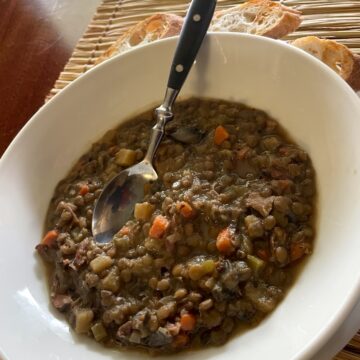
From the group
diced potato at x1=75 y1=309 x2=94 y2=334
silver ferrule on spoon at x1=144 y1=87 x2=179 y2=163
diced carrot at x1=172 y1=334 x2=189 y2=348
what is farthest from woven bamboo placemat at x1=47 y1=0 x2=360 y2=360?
diced carrot at x1=172 y1=334 x2=189 y2=348

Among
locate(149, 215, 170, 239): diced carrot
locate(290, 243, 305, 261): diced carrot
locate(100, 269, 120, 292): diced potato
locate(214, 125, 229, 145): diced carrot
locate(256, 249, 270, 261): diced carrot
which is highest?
locate(214, 125, 229, 145): diced carrot

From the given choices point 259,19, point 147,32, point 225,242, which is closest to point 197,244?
point 225,242

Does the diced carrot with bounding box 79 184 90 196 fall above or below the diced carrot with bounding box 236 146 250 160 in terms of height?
below

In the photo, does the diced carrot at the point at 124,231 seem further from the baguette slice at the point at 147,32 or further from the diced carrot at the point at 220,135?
the baguette slice at the point at 147,32

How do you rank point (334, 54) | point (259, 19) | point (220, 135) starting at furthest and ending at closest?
point (259, 19)
point (334, 54)
point (220, 135)

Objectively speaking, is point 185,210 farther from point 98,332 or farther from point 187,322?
point 98,332

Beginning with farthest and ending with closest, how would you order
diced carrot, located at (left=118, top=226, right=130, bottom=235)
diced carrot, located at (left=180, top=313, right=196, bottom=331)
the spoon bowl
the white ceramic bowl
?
the spoon bowl → diced carrot, located at (left=118, top=226, right=130, bottom=235) → diced carrot, located at (left=180, top=313, right=196, bottom=331) → the white ceramic bowl

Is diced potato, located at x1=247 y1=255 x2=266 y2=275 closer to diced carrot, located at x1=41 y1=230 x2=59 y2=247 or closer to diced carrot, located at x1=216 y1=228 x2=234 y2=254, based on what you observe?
diced carrot, located at x1=216 y1=228 x2=234 y2=254

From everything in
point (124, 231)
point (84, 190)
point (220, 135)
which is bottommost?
point (84, 190)
